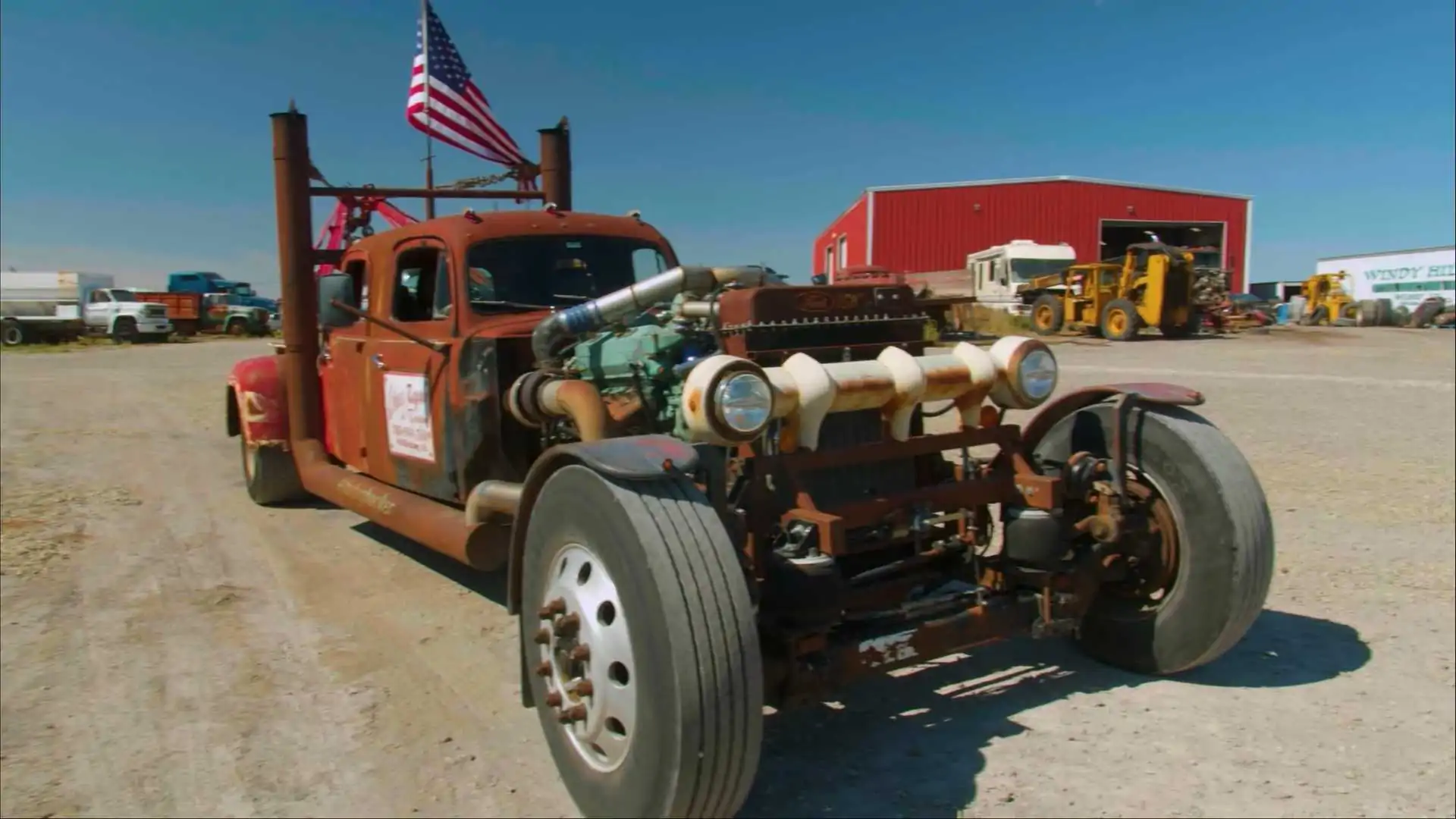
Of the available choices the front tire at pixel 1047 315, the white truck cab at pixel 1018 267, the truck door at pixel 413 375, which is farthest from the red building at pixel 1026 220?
the truck door at pixel 413 375

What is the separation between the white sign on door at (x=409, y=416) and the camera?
5117 millimetres

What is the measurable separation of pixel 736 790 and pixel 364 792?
1.30m

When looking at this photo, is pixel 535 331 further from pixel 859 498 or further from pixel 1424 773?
pixel 1424 773

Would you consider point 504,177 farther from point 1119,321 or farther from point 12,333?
point 12,333

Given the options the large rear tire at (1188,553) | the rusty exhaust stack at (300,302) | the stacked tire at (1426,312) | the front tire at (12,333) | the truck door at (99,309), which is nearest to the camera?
the large rear tire at (1188,553)

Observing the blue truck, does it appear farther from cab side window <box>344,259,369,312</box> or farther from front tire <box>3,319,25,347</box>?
cab side window <box>344,259,369,312</box>

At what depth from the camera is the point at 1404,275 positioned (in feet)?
133

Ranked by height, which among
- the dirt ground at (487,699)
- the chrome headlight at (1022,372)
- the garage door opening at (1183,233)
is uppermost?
the garage door opening at (1183,233)

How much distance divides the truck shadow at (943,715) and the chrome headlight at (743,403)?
44.0 inches

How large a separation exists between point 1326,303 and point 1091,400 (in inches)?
1487

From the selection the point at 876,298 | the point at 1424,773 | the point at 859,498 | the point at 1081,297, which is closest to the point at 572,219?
the point at 876,298

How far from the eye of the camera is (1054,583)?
377cm

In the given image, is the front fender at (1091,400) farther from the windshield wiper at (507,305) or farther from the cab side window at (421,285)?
the cab side window at (421,285)

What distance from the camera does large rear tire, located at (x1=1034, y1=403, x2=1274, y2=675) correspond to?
3.78 meters
